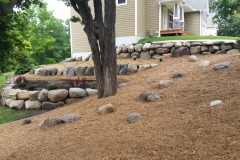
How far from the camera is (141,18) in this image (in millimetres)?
14164

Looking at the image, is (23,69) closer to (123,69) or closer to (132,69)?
(123,69)

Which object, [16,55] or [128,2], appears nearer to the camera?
[16,55]

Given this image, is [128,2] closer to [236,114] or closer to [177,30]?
[177,30]

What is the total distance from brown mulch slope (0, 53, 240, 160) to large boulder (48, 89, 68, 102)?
63.0 inches

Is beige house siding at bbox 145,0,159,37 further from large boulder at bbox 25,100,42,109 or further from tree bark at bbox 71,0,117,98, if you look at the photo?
tree bark at bbox 71,0,117,98

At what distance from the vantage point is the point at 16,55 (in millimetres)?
3166

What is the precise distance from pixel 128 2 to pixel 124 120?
11.1 metres

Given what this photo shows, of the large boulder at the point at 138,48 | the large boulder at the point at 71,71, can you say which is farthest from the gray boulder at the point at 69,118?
the large boulder at the point at 138,48

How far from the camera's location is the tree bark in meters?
5.29

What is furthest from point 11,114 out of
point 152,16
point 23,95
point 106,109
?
point 152,16

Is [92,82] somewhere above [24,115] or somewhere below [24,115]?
above

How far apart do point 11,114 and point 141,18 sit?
9.96 m

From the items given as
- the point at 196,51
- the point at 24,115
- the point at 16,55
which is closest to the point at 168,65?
the point at 196,51

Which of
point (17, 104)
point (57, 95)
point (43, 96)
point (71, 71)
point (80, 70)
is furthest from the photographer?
point (71, 71)
